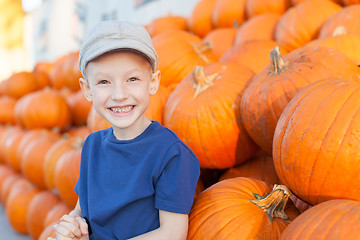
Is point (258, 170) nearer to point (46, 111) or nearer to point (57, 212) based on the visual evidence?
point (57, 212)

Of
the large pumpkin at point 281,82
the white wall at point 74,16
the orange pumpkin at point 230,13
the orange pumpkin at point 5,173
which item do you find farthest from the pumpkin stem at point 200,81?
the white wall at point 74,16

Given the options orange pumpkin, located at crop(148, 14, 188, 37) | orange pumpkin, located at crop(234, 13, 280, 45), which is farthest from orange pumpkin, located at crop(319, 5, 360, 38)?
orange pumpkin, located at crop(148, 14, 188, 37)

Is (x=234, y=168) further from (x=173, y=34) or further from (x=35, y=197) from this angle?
(x=35, y=197)

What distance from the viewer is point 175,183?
2.84 feet

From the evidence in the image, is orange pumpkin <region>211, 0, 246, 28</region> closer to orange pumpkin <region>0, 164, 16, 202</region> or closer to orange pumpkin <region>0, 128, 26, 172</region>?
orange pumpkin <region>0, 128, 26, 172</region>

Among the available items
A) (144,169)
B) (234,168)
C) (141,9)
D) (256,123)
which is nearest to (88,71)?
(144,169)

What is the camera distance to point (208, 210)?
977 millimetres

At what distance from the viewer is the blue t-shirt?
88cm

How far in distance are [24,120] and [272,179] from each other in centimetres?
262

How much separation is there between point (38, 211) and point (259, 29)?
2227 millimetres

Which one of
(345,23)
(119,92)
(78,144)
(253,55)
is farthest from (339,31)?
(78,144)

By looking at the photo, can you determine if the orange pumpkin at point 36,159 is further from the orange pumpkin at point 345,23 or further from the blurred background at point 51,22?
the blurred background at point 51,22

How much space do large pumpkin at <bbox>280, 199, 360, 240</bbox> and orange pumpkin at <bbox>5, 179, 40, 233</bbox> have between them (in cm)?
251

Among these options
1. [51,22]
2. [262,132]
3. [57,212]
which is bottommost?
[57,212]
